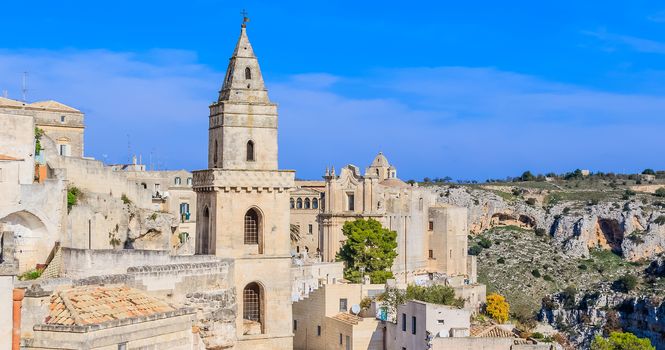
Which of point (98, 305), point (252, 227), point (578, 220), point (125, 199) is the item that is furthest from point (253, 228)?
point (578, 220)

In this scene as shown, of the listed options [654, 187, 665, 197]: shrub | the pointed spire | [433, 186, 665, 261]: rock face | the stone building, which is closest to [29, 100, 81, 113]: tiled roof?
the stone building

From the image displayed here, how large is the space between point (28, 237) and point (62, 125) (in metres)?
17.3

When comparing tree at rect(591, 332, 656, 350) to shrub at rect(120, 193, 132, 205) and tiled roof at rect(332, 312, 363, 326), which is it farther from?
shrub at rect(120, 193, 132, 205)

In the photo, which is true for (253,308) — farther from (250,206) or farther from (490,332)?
(490,332)

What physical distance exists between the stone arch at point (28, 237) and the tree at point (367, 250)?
23.2m

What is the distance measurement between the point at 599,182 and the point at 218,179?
98.7m

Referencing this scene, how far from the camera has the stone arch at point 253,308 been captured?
36219mm

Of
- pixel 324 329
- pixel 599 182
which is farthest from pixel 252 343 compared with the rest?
pixel 599 182

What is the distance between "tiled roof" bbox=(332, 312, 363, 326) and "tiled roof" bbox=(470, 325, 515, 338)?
407 centimetres

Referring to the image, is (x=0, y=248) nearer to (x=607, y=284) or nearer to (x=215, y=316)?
(x=215, y=316)

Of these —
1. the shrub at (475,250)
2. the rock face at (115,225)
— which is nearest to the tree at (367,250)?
the rock face at (115,225)

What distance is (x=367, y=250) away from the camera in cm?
5484

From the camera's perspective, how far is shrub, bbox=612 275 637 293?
262 feet

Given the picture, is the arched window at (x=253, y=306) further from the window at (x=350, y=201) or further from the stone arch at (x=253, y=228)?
the window at (x=350, y=201)
